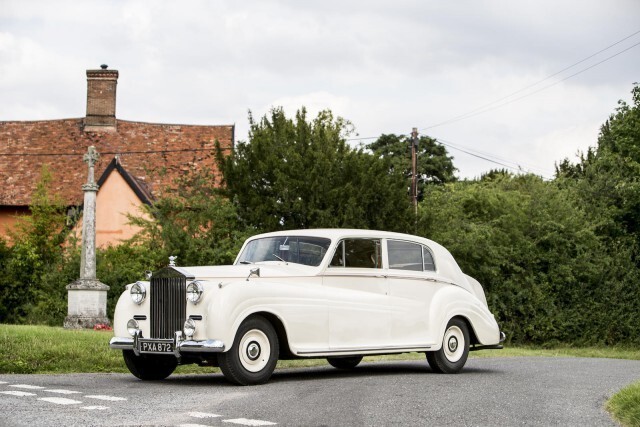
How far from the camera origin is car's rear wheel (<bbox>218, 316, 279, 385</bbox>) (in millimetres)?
10531

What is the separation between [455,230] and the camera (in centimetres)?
2931

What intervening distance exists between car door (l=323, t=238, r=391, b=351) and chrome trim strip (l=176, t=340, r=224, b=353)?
177 cm

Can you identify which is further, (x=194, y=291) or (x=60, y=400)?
(x=194, y=291)

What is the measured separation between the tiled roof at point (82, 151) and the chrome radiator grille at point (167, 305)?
2749cm

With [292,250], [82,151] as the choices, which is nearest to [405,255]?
[292,250]

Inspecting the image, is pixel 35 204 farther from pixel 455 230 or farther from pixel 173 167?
pixel 455 230

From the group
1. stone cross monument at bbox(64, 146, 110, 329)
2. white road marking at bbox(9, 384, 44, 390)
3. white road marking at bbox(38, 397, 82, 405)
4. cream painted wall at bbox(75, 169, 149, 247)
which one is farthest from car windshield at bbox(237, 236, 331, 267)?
cream painted wall at bbox(75, 169, 149, 247)

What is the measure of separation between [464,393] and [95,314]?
54.9 ft

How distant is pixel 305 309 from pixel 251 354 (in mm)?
969

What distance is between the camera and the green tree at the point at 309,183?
87.0ft

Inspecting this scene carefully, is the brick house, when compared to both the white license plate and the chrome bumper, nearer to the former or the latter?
the chrome bumper

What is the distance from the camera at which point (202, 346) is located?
10367 millimetres

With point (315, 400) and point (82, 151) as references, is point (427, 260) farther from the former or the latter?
point (82, 151)

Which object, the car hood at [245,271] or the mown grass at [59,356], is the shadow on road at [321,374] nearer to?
the mown grass at [59,356]
